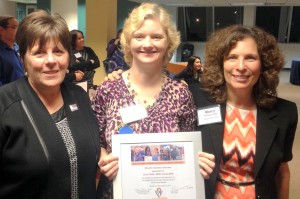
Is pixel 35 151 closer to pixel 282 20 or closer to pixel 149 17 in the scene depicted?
pixel 149 17

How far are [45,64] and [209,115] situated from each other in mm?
875

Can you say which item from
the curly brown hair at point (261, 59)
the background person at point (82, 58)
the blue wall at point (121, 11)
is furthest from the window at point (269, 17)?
the curly brown hair at point (261, 59)

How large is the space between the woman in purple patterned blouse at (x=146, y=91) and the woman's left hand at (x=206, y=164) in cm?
25

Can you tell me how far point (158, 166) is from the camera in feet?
5.02

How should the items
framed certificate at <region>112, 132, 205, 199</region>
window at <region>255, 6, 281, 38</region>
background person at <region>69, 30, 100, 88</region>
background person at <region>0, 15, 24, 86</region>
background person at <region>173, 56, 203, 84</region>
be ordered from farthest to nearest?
window at <region>255, 6, 281, 38</region> < background person at <region>173, 56, 203, 84</region> < background person at <region>69, 30, 100, 88</region> < background person at <region>0, 15, 24, 86</region> < framed certificate at <region>112, 132, 205, 199</region>

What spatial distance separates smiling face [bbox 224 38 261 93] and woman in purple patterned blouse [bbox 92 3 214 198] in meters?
0.27

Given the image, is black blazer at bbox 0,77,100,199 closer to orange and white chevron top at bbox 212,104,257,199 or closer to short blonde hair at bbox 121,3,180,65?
short blonde hair at bbox 121,3,180,65

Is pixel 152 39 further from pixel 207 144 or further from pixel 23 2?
pixel 23 2

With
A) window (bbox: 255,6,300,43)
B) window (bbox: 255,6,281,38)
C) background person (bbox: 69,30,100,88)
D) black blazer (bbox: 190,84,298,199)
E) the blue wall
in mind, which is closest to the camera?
black blazer (bbox: 190,84,298,199)

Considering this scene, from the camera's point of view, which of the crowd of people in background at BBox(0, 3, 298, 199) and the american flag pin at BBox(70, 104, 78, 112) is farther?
the american flag pin at BBox(70, 104, 78, 112)

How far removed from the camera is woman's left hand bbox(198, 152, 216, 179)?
152 cm

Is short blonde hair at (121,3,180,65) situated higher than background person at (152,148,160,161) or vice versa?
short blonde hair at (121,3,180,65)

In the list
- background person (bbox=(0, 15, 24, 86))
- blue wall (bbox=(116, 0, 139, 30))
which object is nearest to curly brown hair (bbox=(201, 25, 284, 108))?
background person (bbox=(0, 15, 24, 86))

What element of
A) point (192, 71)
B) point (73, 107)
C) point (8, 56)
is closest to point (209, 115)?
point (73, 107)
